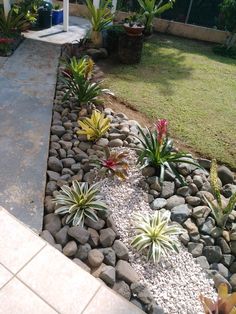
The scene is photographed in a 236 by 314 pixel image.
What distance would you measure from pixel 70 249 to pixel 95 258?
20cm

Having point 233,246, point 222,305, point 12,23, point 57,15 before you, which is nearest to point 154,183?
point 233,246

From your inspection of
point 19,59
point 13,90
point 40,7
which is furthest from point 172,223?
point 40,7

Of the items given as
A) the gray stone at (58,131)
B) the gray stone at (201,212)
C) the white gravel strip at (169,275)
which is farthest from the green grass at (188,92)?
the white gravel strip at (169,275)

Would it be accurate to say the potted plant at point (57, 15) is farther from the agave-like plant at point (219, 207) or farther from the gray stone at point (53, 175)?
the agave-like plant at point (219, 207)

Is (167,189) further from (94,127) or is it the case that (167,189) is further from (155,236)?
(94,127)

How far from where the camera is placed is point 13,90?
4086 millimetres

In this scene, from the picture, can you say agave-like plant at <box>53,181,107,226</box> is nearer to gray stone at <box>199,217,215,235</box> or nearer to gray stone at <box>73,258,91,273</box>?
gray stone at <box>73,258,91,273</box>

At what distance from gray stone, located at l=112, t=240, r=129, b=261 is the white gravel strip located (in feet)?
0.15

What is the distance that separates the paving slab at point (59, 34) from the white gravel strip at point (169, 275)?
455 centimetres

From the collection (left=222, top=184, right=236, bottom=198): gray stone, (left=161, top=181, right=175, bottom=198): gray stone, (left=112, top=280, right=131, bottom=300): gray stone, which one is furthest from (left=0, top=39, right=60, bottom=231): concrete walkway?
(left=222, top=184, right=236, bottom=198): gray stone

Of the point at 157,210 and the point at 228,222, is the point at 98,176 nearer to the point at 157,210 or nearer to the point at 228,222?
the point at 157,210

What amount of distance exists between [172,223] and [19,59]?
13.1 ft

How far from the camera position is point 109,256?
2213 millimetres

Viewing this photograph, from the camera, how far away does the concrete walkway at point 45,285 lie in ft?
6.15
